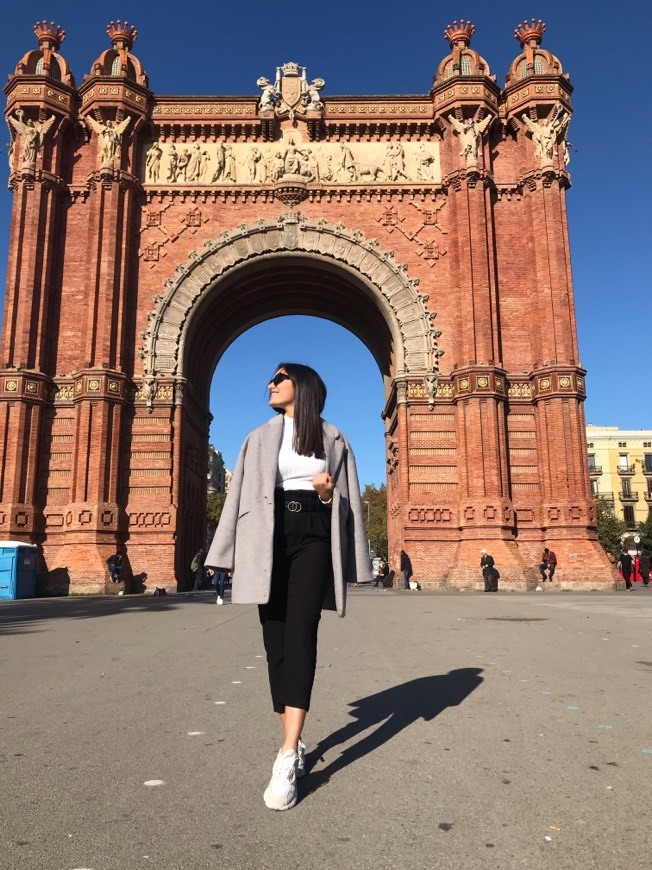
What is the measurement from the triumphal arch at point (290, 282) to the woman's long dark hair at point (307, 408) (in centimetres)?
2000

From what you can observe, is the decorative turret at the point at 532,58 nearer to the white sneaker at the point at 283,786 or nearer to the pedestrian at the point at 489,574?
the pedestrian at the point at 489,574

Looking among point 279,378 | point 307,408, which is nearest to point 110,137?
point 279,378

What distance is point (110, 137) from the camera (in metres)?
25.8

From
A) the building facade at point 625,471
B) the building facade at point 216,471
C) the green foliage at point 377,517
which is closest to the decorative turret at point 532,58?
the green foliage at point 377,517

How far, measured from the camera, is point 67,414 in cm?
2473

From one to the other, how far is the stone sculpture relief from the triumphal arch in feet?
0.28

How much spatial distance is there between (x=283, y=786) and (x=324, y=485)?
1351mm

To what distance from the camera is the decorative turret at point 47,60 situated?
86.1ft

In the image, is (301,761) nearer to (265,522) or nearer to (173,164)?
(265,522)

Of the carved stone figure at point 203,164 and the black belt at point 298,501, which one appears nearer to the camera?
the black belt at point 298,501

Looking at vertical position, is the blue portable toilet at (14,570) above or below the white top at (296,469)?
below

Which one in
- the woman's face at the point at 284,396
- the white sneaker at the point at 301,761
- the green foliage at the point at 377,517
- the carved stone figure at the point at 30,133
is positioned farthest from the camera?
the green foliage at the point at 377,517

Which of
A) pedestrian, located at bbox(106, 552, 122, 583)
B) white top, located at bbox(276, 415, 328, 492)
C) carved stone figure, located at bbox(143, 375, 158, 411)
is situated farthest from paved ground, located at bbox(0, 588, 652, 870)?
carved stone figure, located at bbox(143, 375, 158, 411)

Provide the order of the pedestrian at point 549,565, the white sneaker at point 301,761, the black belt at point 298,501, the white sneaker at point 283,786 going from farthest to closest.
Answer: the pedestrian at point 549,565, the black belt at point 298,501, the white sneaker at point 301,761, the white sneaker at point 283,786
